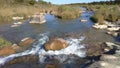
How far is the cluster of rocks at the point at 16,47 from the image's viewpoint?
18003 millimetres

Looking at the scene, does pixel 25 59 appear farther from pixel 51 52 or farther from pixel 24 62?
pixel 51 52

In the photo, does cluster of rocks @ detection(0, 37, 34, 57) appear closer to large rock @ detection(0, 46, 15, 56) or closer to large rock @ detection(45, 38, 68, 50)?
large rock @ detection(0, 46, 15, 56)

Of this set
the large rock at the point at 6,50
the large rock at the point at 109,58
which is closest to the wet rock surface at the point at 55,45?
the large rock at the point at 6,50

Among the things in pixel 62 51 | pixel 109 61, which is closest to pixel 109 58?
pixel 109 61

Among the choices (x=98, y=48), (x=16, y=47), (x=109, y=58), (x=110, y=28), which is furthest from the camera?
(x=110, y=28)

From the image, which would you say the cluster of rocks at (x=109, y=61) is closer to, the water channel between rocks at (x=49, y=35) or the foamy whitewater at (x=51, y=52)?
the water channel between rocks at (x=49, y=35)

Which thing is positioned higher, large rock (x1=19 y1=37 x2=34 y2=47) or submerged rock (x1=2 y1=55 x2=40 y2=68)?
large rock (x1=19 y1=37 x2=34 y2=47)

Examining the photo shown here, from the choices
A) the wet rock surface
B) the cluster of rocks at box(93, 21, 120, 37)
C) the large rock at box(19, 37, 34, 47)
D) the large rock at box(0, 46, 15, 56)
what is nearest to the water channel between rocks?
the wet rock surface

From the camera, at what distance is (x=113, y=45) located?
18.1m

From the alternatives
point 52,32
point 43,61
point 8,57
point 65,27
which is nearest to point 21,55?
point 8,57

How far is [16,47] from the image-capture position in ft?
63.0

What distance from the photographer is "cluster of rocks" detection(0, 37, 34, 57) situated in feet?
59.1

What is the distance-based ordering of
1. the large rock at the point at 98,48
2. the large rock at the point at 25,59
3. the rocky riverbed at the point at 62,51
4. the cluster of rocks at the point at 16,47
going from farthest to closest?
the cluster of rocks at the point at 16,47 → the large rock at the point at 98,48 → the large rock at the point at 25,59 → the rocky riverbed at the point at 62,51

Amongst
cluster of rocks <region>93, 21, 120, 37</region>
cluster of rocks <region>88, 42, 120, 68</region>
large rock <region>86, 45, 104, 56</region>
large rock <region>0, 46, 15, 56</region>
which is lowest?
large rock <region>0, 46, 15, 56</region>
